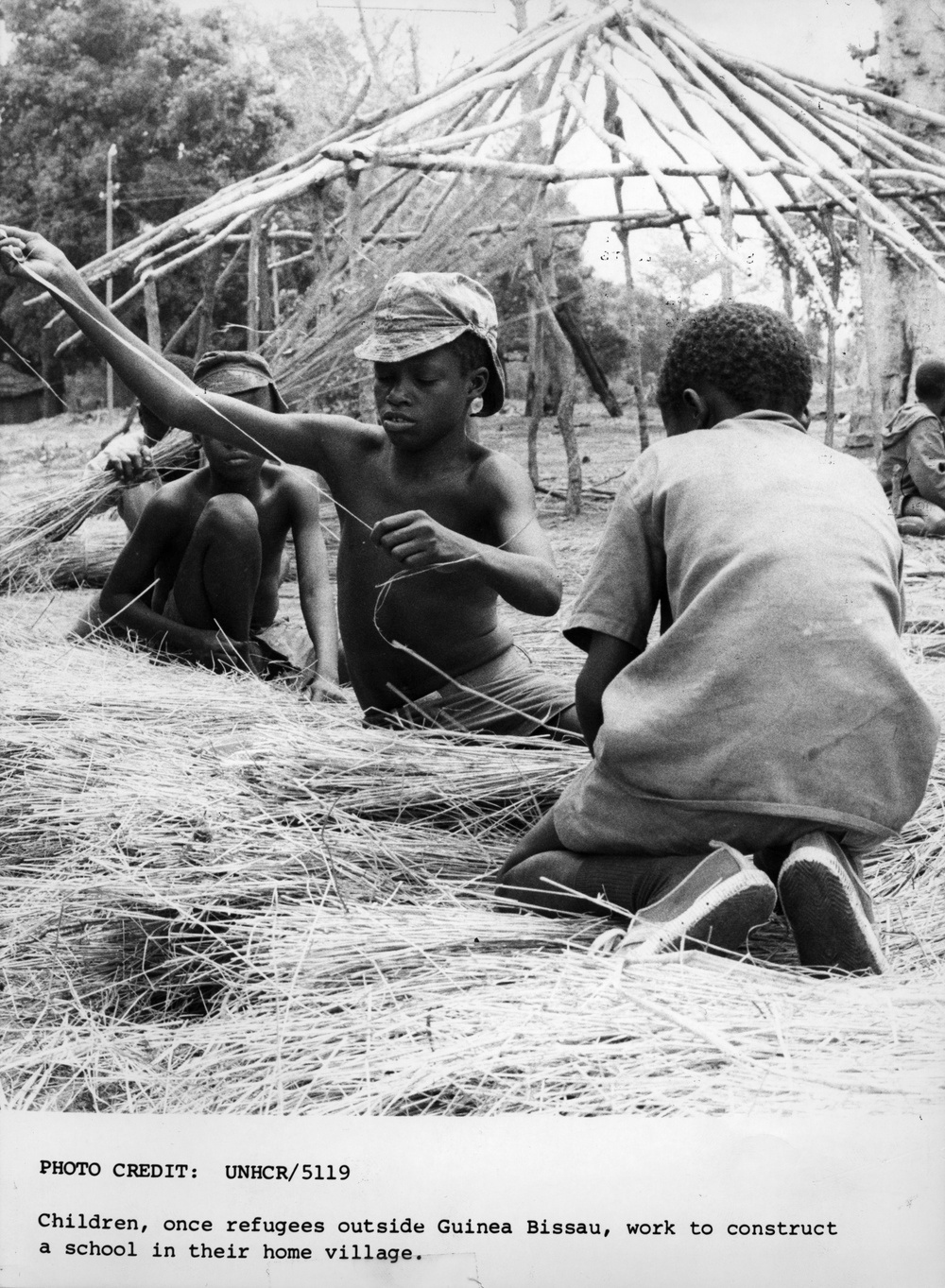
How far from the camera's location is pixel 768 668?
169 cm

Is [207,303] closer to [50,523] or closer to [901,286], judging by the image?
[50,523]

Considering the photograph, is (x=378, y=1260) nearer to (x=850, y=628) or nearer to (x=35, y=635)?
(x=850, y=628)

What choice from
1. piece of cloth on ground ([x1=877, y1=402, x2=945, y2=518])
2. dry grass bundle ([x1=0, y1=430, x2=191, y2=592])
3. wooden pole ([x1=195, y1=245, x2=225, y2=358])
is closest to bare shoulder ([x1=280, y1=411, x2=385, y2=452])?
dry grass bundle ([x1=0, y1=430, x2=191, y2=592])

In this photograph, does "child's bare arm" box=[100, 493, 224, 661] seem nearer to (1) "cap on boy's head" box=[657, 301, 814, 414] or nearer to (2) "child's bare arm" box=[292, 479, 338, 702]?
(2) "child's bare arm" box=[292, 479, 338, 702]

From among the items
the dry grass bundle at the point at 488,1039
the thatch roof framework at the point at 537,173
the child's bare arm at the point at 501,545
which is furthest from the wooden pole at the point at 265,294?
the dry grass bundle at the point at 488,1039

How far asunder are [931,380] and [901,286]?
0.50 m

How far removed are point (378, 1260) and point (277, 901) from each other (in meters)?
0.52

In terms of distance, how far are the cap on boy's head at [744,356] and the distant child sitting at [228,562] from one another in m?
1.57

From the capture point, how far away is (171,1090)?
1670 millimetres

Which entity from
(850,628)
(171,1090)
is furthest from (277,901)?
(850,628)

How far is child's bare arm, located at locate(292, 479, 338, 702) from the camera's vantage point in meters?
3.32

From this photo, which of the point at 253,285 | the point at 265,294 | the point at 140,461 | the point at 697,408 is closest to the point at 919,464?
the point at 265,294

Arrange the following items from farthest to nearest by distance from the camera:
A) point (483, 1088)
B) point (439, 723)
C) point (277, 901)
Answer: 1. point (439, 723)
2. point (277, 901)
3. point (483, 1088)

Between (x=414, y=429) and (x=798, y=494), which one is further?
(x=414, y=429)
